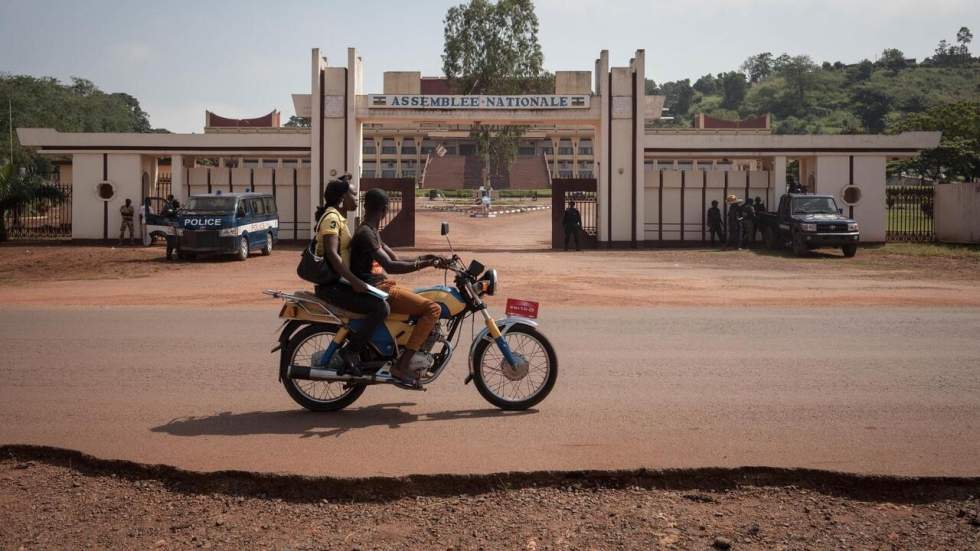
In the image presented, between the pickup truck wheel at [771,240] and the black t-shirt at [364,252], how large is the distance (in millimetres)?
24715

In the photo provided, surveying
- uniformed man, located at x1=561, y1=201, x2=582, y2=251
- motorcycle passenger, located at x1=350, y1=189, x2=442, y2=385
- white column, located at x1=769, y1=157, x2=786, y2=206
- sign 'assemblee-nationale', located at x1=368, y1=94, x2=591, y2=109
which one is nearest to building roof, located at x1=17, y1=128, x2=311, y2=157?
sign 'assemblee-nationale', located at x1=368, y1=94, x2=591, y2=109

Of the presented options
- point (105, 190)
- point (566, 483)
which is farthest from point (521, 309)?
point (105, 190)

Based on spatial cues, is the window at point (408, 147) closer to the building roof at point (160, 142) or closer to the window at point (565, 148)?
the window at point (565, 148)

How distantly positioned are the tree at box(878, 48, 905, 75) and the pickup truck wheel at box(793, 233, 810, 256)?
16847 centimetres

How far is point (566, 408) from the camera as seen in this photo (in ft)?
23.2

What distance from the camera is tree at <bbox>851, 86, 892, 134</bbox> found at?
11981cm

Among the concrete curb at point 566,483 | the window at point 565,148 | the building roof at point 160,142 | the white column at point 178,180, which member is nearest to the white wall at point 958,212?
the building roof at point 160,142

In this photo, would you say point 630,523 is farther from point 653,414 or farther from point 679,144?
point 679,144

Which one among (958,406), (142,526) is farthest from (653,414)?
(142,526)

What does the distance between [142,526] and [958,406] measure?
5910mm

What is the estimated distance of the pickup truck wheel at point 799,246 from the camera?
26484 millimetres

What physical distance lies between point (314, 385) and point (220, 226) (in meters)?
18.5

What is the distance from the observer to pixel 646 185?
32000 millimetres

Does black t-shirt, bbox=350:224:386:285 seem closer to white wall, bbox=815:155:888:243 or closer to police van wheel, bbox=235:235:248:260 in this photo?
police van wheel, bbox=235:235:248:260
